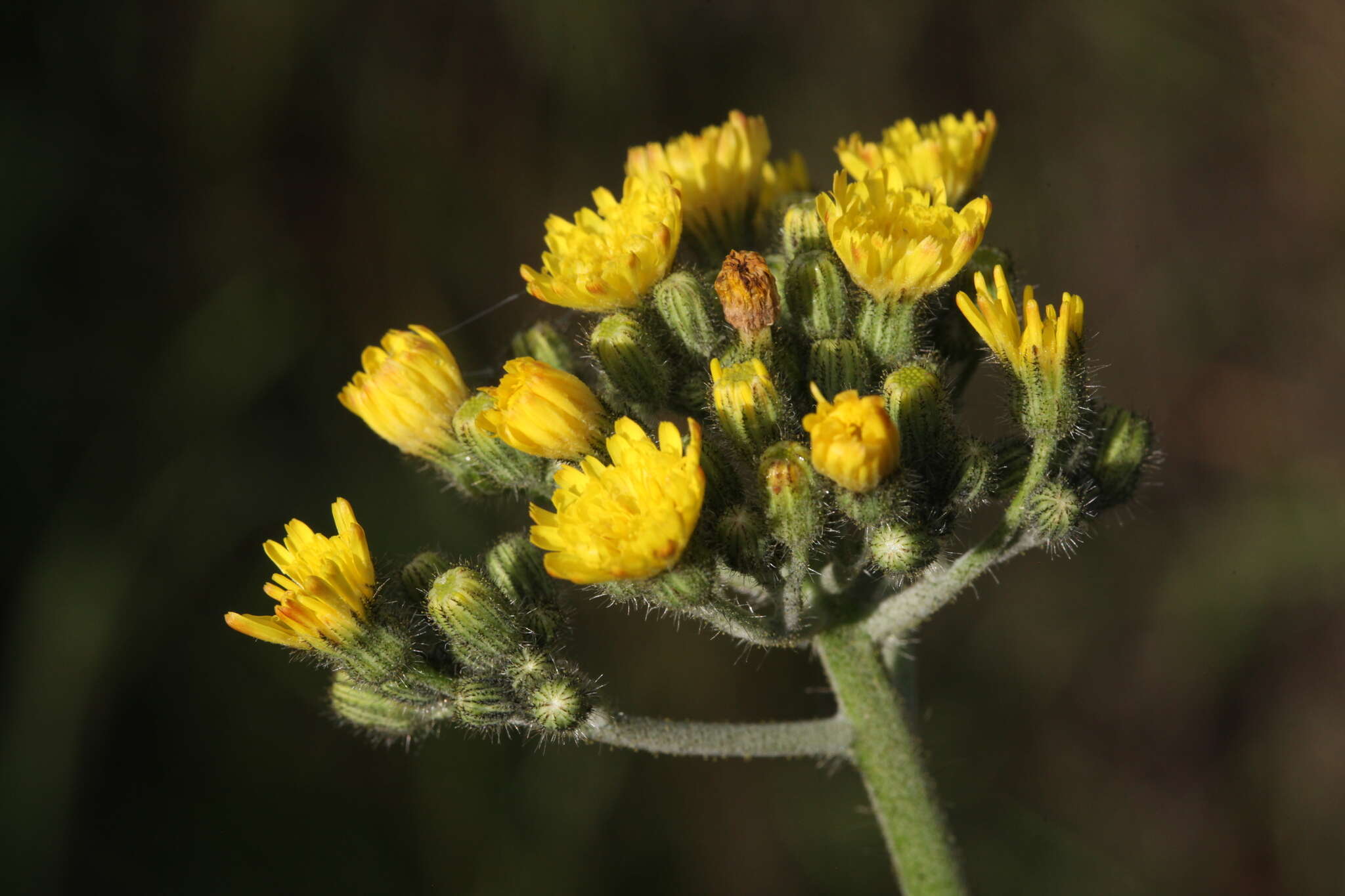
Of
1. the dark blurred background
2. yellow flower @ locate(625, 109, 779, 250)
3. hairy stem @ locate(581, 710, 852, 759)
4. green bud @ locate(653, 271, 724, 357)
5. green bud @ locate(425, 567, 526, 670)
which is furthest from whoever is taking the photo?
the dark blurred background

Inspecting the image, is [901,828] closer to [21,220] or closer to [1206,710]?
[1206,710]

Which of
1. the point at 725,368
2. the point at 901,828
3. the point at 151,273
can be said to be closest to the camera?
the point at 725,368

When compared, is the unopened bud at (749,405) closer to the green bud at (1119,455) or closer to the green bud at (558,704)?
the green bud at (558,704)

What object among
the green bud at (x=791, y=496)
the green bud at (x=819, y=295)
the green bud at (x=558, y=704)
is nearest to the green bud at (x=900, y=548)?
the green bud at (x=791, y=496)

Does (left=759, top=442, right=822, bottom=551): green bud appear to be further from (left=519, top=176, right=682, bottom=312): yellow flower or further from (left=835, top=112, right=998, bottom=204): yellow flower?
(left=835, top=112, right=998, bottom=204): yellow flower

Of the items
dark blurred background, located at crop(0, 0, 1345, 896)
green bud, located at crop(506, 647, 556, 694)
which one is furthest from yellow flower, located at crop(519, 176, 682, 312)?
dark blurred background, located at crop(0, 0, 1345, 896)

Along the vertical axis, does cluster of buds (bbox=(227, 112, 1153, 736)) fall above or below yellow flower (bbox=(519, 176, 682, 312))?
below

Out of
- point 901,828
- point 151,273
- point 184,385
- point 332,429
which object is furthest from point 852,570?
point 151,273
